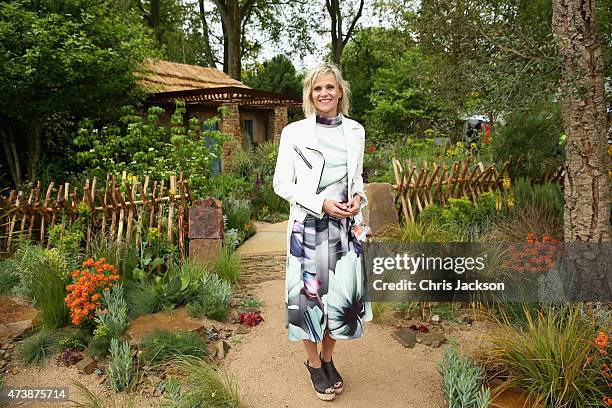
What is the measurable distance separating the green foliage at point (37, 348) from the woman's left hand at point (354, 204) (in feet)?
8.31

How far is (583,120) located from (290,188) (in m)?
2.23

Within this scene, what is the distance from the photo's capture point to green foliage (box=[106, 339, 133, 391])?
10.2 ft

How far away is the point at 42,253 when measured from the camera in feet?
14.7

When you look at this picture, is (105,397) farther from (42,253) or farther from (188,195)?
(188,195)

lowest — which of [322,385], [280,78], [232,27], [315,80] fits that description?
[322,385]

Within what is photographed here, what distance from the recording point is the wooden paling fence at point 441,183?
632 centimetres

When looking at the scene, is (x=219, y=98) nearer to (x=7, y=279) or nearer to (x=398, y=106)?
(x=398, y=106)

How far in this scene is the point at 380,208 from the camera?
593 cm

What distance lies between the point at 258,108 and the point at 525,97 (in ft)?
44.4

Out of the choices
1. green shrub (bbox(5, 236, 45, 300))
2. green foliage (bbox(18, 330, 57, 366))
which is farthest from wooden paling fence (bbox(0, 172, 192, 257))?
green foliage (bbox(18, 330, 57, 366))

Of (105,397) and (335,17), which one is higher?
(335,17)

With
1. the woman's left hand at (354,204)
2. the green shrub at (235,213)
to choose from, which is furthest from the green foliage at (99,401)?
the green shrub at (235,213)

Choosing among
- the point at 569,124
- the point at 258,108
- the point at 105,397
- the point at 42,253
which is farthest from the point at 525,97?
the point at 258,108

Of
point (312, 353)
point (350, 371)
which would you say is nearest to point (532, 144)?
point (350, 371)
